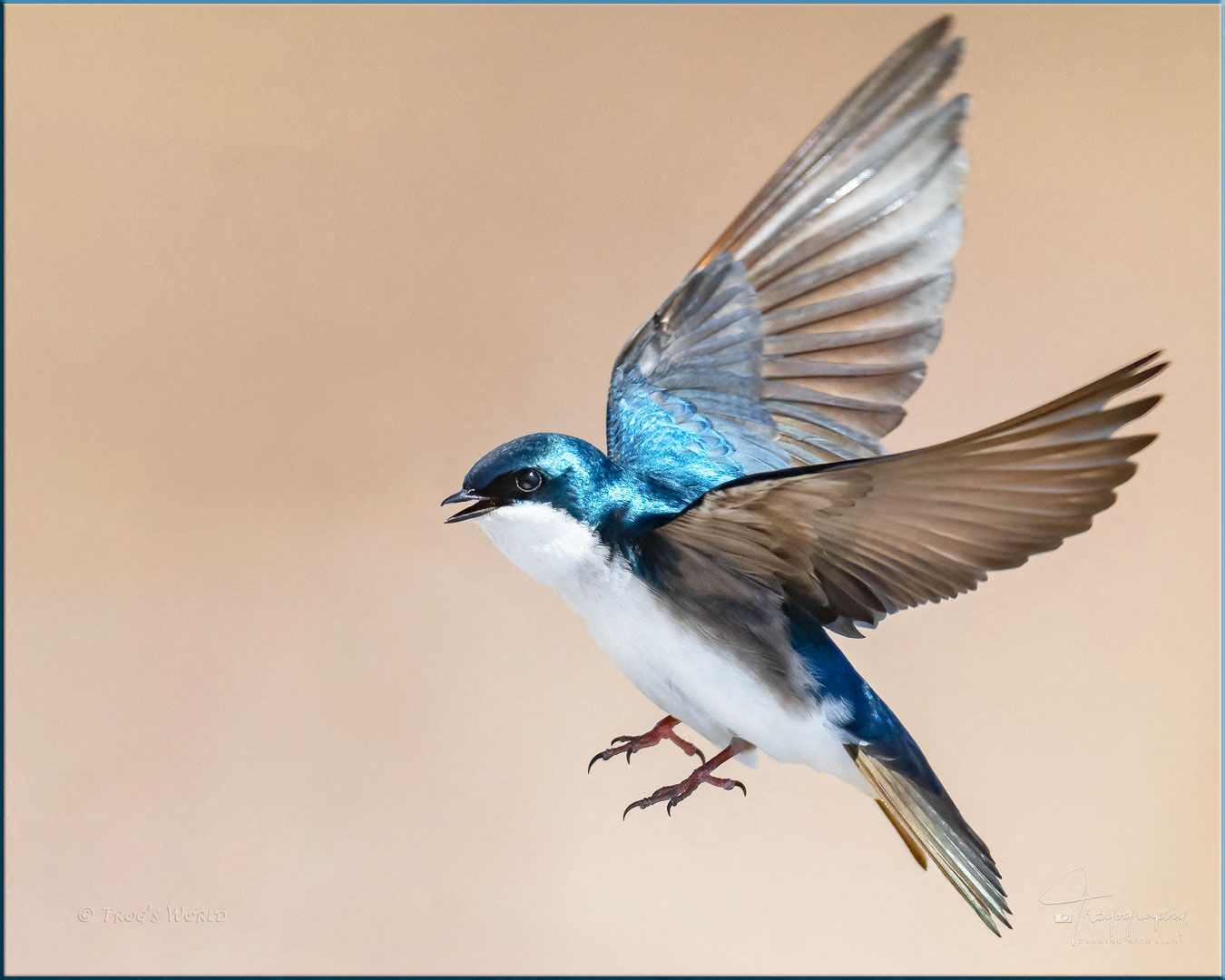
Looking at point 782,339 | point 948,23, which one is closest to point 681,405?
point 782,339

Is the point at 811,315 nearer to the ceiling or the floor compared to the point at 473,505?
nearer to the ceiling

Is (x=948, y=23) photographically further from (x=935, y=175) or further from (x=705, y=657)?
(x=705, y=657)

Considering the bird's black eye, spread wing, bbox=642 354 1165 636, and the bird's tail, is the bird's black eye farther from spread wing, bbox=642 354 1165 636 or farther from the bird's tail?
the bird's tail

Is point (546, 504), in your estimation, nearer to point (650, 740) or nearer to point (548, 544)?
point (548, 544)

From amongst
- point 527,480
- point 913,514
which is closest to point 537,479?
point 527,480

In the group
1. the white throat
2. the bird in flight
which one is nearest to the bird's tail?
the bird in flight

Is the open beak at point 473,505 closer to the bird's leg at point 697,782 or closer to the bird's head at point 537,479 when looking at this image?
the bird's head at point 537,479
